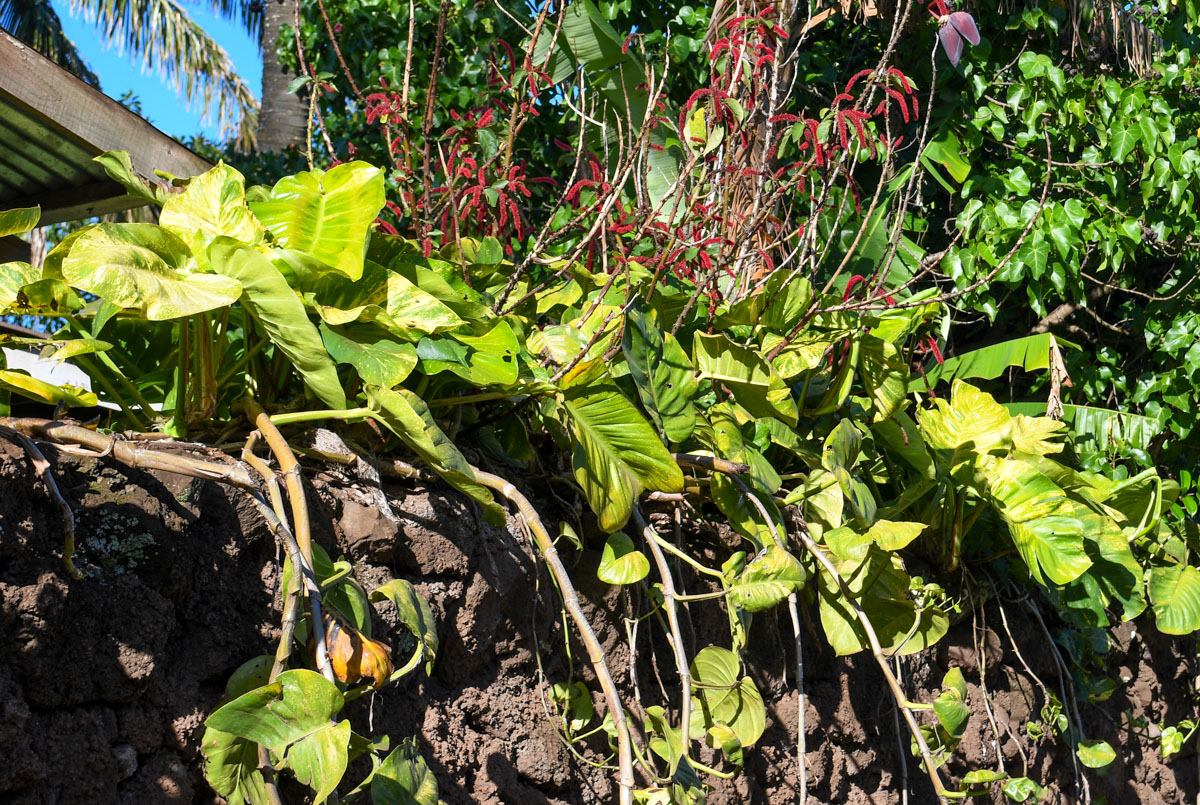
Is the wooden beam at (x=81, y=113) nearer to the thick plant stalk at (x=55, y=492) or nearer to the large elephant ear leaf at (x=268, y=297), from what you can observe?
the large elephant ear leaf at (x=268, y=297)

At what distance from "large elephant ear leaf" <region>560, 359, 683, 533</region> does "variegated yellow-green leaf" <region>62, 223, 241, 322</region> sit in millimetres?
671

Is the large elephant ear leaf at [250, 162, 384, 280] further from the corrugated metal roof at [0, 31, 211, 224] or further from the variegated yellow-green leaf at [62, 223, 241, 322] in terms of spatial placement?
the corrugated metal roof at [0, 31, 211, 224]

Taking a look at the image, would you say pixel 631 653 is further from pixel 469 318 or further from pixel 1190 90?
pixel 1190 90

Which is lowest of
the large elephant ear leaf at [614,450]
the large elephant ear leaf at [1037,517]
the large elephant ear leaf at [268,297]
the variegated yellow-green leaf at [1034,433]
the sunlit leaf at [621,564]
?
the large elephant ear leaf at [1037,517]

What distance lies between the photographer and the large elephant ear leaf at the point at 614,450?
6.03 ft

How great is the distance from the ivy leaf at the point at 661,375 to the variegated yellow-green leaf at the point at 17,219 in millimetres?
985

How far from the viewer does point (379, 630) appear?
5.18ft

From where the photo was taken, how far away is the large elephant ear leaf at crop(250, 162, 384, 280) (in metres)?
1.67

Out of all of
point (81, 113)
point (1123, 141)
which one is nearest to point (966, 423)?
point (1123, 141)

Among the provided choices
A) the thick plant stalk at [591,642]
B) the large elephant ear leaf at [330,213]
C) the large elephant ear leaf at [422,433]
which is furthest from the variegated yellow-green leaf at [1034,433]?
the large elephant ear leaf at [330,213]

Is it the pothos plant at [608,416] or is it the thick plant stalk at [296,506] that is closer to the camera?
the thick plant stalk at [296,506]

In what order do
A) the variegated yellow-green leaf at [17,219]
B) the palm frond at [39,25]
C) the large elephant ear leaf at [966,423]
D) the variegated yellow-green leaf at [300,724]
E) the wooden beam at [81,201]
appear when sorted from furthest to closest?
the palm frond at [39,25]
the wooden beam at [81,201]
the large elephant ear leaf at [966,423]
the variegated yellow-green leaf at [17,219]
the variegated yellow-green leaf at [300,724]

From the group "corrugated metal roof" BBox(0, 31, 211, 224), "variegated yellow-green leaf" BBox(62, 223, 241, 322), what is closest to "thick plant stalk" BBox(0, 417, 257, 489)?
"variegated yellow-green leaf" BBox(62, 223, 241, 322)

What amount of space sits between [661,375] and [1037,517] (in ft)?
3.74
